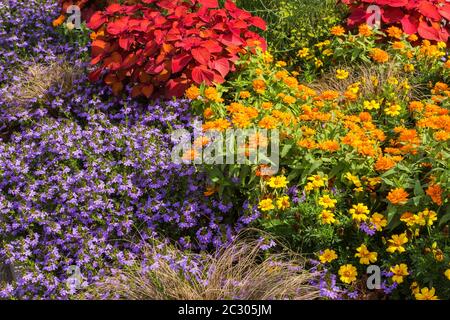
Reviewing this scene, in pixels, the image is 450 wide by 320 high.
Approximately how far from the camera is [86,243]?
357cm

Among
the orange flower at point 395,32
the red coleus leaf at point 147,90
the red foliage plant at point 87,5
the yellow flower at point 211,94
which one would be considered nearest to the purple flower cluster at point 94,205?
the red coleus leaf at point 147,90

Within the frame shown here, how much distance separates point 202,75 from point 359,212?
5.75 ft

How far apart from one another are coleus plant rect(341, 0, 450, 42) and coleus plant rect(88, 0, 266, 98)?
3.54 ft

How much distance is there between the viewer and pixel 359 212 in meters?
3.20

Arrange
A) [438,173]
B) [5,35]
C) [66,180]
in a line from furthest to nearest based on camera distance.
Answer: [5,35]
[66,180]
[438,173]

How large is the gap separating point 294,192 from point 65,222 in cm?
149

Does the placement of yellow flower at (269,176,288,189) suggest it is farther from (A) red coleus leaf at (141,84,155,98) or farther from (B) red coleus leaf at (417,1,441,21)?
(B) red coleus leaf at (417,1,441,21)

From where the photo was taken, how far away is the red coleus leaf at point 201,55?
430 centimetres

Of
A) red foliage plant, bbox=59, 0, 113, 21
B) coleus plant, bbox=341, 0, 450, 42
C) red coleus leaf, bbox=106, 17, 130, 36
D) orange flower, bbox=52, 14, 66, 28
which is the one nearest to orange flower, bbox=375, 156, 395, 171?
coleus plant, bbox=341, 0, 450, 42

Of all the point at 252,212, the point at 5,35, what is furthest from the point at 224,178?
the point at 5,35

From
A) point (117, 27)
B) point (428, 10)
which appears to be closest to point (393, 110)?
point (428, 10)

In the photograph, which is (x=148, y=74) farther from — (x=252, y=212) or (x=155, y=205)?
(x=252, y=212)

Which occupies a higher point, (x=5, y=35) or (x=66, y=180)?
(x=5, y=35)

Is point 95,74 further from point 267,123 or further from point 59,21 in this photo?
point 267,123
